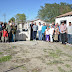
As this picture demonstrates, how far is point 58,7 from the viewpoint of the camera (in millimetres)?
46125

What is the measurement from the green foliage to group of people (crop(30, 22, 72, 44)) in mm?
34339

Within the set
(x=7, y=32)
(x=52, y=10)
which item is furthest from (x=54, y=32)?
(x=52, y=10)

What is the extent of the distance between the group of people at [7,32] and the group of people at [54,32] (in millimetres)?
1977

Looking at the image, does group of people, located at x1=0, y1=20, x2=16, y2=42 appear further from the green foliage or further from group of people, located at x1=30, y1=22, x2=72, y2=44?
the green foliage

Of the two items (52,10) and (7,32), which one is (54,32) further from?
(52,10)

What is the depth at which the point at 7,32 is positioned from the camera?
32.4ft

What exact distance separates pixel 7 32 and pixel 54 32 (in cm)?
411

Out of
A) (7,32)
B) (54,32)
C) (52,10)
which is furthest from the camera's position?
(52,10)

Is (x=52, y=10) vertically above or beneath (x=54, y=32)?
above

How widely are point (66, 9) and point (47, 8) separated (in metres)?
7.33

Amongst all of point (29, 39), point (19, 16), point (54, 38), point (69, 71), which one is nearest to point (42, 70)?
point (69, 71)

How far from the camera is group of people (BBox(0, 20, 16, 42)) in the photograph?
9742mm

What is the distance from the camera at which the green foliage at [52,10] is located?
44.9 m

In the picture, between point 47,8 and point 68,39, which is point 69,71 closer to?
point 68,39
